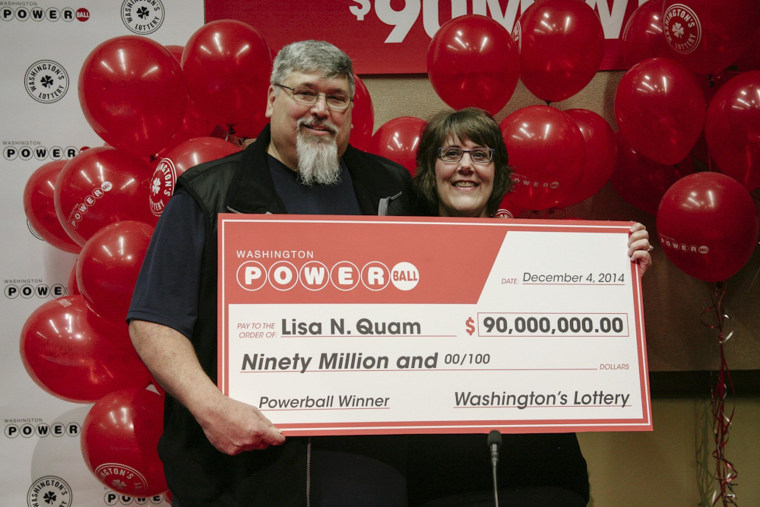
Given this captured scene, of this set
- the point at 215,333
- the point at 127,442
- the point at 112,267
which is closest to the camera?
the point at 215,333

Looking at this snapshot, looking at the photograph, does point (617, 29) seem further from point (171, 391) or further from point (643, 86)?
point (171, 391)

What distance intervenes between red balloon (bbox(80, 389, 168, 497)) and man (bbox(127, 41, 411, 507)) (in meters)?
0.64

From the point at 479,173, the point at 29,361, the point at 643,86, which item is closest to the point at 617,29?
the point at 643,86

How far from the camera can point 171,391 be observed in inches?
56.5

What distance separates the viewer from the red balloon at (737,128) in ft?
7.36

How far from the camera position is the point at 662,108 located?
230 cm

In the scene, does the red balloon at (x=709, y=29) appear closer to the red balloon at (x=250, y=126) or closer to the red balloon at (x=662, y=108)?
the red balloon at (x=662, y=108)

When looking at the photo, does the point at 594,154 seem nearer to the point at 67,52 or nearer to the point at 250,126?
the point at 250,126

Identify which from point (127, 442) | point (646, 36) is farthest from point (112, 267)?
point (646, 36)

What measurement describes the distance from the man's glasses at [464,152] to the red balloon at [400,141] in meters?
0.58

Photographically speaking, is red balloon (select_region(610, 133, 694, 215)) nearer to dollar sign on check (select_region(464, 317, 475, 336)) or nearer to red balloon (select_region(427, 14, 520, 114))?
red balloon (select_region(427, 14, 520, 114))

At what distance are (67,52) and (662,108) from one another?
2.63 meters

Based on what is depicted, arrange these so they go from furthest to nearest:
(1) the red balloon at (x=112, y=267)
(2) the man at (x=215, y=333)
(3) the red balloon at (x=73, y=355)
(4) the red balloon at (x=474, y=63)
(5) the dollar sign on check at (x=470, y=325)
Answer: (4) the red balloon at (x=474, y=63) → (3) the red balloon at (x=73, y=355) → (1) the red balloon at (x=112, y=267) → (5) the dollar sign on check at (x=470, y=325) → (2) the man at (x=215, y=333)

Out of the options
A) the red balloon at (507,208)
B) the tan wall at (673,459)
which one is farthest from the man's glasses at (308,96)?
the tan wall at (673,459)
